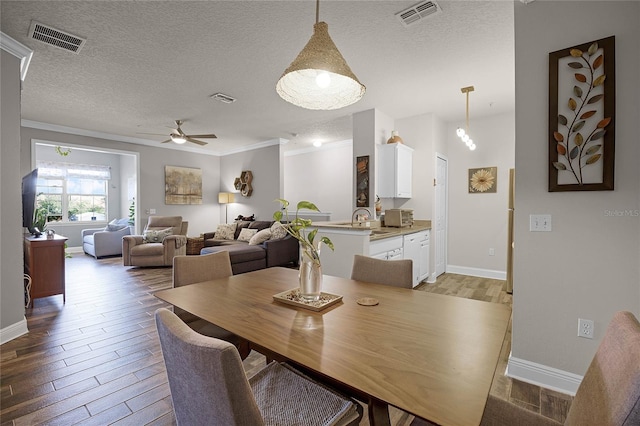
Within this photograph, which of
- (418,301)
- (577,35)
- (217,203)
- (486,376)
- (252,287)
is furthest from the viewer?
(217,203)

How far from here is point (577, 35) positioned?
1891 millimetres

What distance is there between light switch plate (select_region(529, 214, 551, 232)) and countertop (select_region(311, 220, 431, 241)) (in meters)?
1.50

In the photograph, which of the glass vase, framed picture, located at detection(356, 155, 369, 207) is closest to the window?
framed picture, located at detection(356, 155, 369, 207)

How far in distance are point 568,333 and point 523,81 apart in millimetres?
1729

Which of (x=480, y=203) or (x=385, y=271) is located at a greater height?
(x=480, y=203)

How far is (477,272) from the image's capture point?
5.01m

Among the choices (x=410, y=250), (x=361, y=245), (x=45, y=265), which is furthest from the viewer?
(x=410, y=250)

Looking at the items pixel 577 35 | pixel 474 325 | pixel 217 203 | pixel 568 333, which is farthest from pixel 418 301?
pixel 217 203

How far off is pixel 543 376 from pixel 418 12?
2.74m

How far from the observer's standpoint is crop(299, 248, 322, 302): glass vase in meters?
1.41

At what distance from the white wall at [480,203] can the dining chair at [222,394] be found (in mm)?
4647

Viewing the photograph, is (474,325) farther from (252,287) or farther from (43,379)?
(43,379)

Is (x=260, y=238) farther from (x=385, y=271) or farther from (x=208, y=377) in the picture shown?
(x=208, y=377)

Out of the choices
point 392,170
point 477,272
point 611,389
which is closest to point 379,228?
point 392,170
